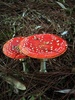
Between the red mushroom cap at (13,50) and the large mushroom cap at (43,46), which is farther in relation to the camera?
the red mushroom cap at (13,50)

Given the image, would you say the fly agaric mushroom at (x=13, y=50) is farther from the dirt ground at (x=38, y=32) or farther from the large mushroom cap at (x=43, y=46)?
the dirt ground at (x=38, y=32)

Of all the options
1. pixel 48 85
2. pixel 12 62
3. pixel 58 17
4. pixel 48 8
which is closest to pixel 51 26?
pixel 58 17

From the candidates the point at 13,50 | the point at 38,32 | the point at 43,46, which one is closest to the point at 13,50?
the point at 13,50

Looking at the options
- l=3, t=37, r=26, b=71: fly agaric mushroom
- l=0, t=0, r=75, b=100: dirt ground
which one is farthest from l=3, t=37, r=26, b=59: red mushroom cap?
l=0, t=0, r=75, b=100: dirt ground

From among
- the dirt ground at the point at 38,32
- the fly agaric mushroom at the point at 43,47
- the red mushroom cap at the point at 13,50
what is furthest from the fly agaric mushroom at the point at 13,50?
the dirt ground at the point at 38,32

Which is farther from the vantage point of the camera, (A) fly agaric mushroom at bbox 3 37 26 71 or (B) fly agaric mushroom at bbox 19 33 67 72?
(A) fly agaric mushroom at bbox 3 37 26 71

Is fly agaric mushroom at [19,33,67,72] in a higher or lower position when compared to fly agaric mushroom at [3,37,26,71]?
higher

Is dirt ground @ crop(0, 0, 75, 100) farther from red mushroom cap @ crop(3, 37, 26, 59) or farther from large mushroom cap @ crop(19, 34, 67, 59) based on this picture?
large mushroom cap @ crop(19, 34, 67, 59)

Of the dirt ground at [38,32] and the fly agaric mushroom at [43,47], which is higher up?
the fly agaric mushroom at [43,47]
